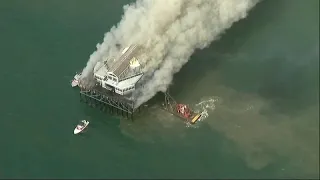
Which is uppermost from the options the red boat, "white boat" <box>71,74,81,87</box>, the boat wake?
"white boat" <box>71,74,81,87</box>

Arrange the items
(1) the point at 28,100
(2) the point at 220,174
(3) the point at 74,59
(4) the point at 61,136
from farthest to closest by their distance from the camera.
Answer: (3) the point at 74,59, (1) the point at 28,100, (4) the point at 61,136, (2) the point at 220,174

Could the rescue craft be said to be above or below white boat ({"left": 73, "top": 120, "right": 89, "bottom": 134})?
above

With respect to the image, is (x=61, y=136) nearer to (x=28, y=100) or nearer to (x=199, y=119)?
A: (x=28, y=100)

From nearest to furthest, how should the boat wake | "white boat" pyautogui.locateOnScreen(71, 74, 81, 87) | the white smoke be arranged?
the boat wake → the white smoke → "white boat" pyautogui.locateOnScreen(71, 74, 81, 87)

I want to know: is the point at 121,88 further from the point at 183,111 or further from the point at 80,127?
the point at 183,111

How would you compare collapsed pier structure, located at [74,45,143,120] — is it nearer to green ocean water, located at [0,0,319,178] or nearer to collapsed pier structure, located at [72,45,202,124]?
collapsed pier structure, located at [72,45,202,124]

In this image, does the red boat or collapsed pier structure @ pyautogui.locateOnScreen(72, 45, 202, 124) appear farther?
collapsed pier structure @ pyautogui.locateOnScreen(72, 45, 202, 124)

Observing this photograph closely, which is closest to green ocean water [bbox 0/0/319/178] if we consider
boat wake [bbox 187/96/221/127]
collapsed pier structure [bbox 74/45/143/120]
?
boat wake [bbox 187/96/221/127]

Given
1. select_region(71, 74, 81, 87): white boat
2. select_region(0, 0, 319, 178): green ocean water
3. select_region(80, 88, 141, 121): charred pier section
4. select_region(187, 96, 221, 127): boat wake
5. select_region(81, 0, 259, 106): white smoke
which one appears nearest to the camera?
select_region(0, 0, 319, 178): green ocean water

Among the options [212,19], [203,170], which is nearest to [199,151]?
[203,170]
